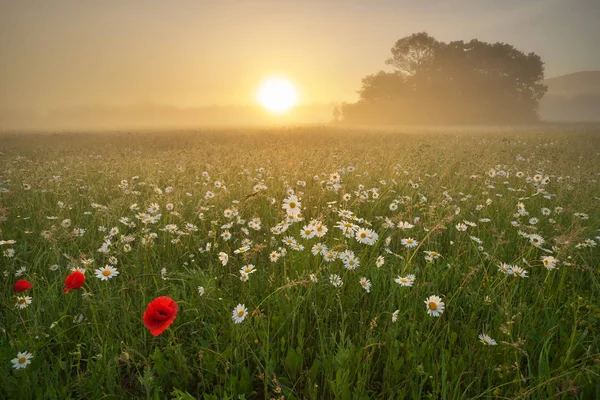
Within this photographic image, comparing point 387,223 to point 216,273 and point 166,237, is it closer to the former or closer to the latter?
point 216,273

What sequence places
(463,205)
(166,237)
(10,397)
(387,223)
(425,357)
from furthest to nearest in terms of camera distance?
(463,205) < (166,237) < (387,223) < (425,357) < (10,397)

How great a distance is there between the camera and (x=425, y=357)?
185 cm

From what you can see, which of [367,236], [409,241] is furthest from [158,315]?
[409,241]

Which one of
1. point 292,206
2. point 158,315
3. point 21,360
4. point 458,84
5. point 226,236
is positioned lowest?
point 21,360

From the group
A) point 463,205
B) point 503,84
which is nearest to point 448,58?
point 503,84

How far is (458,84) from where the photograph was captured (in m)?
46.5

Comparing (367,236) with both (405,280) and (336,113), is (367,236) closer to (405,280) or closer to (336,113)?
(405,280)

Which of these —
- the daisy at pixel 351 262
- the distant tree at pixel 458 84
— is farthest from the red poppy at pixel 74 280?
the distant tree at pixel 458 84

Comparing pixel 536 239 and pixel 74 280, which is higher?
pixel 74 280

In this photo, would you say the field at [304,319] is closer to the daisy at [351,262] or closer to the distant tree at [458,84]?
the daisy at [351,262]

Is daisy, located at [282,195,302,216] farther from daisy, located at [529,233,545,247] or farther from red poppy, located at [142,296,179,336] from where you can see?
daisy, located at [529,233,545,247]

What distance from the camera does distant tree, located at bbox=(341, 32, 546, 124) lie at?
45.3 m

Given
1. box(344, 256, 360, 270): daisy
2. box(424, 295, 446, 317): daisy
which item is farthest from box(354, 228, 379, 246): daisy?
box(424, 295, 446, 317): daisy

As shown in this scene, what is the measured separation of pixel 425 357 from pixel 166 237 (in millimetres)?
2518
